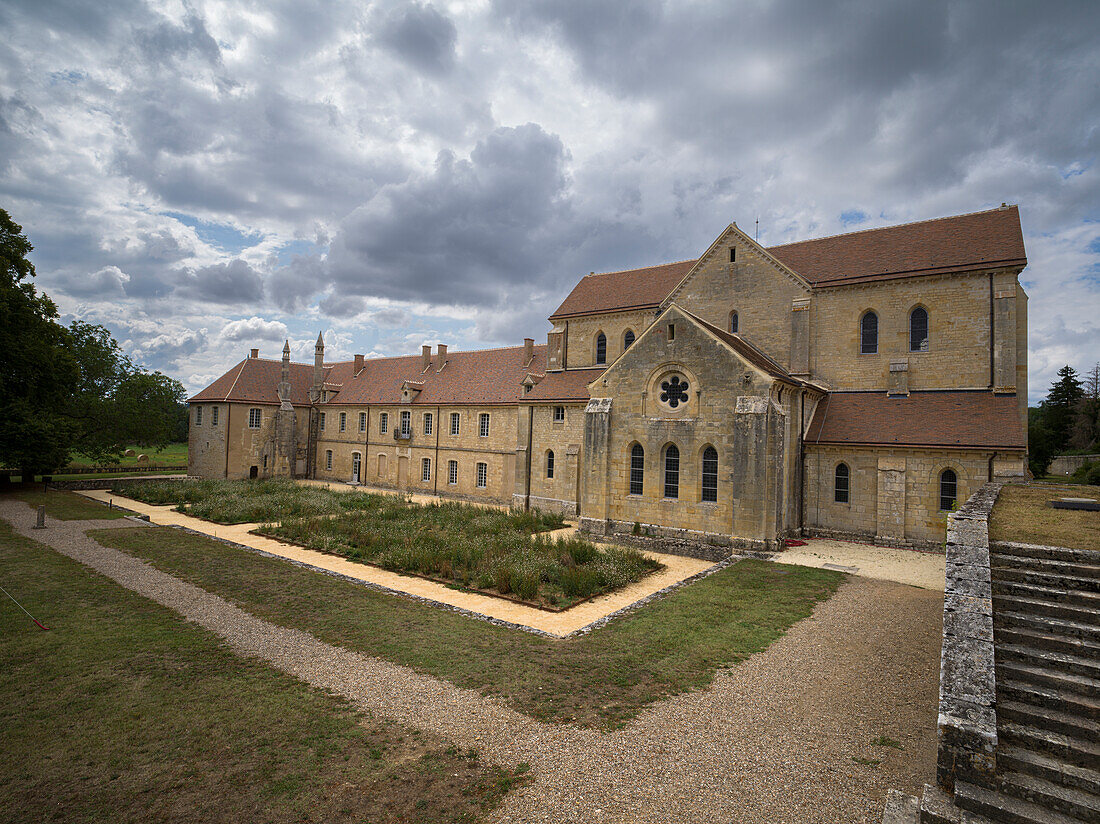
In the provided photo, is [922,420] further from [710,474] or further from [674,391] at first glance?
[674,391]

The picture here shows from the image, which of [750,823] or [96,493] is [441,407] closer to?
[96,493]

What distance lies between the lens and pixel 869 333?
79.5ft

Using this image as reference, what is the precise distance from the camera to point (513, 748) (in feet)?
23.3

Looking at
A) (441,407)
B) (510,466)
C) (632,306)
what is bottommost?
(510,466)

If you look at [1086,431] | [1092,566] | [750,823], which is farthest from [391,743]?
[1086,431]

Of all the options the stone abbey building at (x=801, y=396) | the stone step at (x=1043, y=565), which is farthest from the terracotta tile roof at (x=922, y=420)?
the stone step at (x=1043, y=565)

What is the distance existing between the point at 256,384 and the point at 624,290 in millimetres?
32276

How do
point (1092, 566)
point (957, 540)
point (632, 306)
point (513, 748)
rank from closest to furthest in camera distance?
point (513, 748) < point (1092, 566) < point (957, 540) < point (632, 306)

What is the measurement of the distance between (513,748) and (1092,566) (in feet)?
30.2

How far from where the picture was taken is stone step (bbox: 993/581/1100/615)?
24.9 feet

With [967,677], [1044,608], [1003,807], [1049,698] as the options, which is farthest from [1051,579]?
[1003,807]

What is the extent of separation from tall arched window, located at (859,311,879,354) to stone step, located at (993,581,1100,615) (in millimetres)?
18204

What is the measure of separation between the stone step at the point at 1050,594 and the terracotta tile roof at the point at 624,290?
21.8 metres

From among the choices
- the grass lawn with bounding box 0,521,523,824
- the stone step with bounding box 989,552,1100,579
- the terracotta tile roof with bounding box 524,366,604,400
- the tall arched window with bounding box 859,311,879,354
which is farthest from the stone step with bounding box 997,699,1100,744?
the terracotta tile roof with bounding box 524,366,604,400
